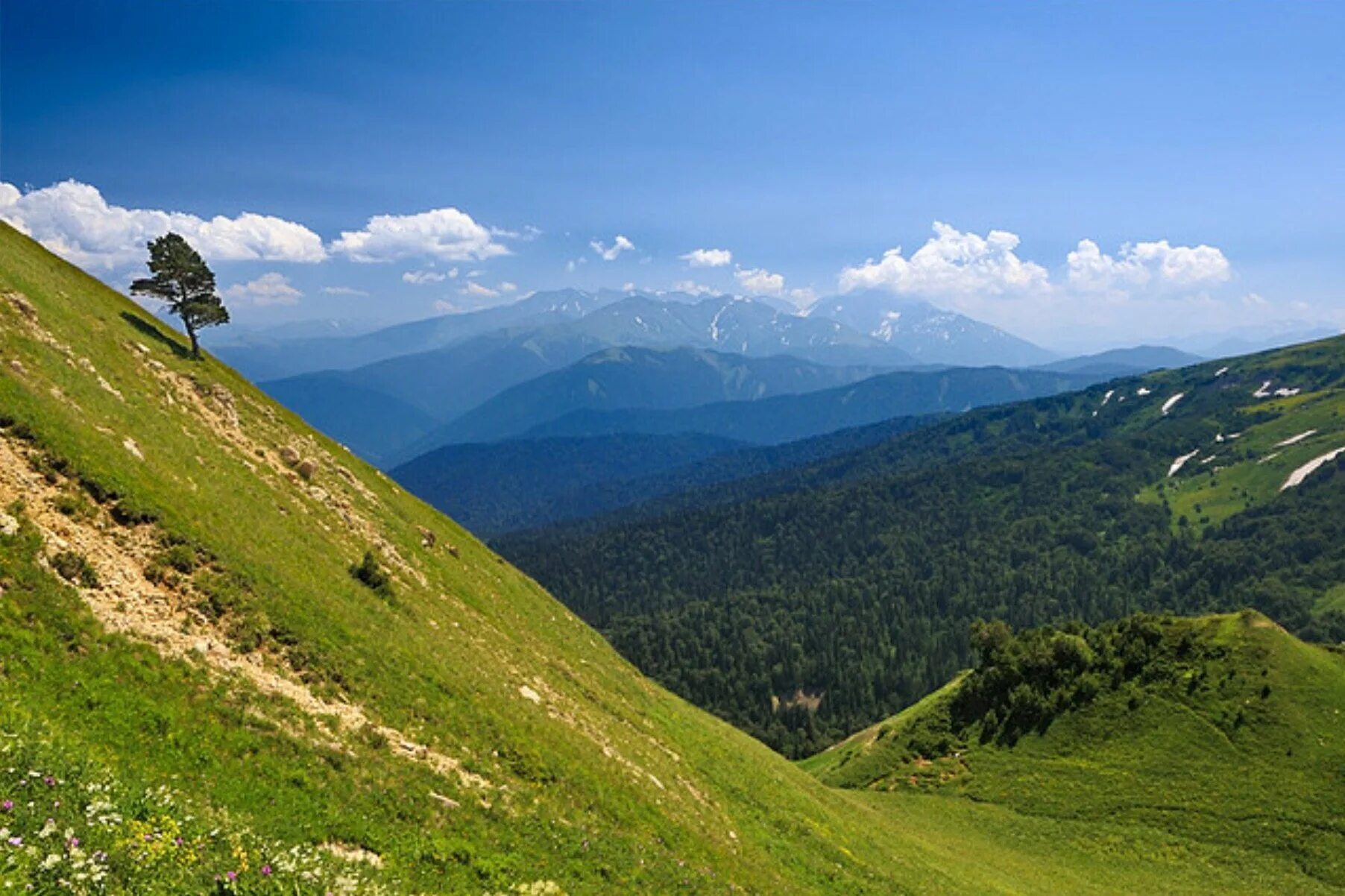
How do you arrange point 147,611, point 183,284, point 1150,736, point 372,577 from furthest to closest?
point 1150,736 → point 183,284 → point 372,577 → point 147,611

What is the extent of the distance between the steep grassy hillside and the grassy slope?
5.07m

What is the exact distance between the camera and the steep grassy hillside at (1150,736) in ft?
183

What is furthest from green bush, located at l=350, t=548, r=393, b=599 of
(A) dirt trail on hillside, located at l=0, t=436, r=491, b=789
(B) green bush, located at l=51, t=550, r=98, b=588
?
(B) green bush, located at l=51, t=550, r=98, b=588

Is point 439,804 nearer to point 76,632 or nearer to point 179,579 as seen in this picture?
point 76,632

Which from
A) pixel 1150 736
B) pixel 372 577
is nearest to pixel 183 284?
pixel 372 577

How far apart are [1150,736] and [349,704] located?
78314 mm

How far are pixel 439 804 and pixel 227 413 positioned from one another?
39.1 m

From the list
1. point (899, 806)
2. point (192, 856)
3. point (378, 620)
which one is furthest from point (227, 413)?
point (899, 806)

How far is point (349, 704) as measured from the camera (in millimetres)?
23062

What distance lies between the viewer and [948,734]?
7700 cm

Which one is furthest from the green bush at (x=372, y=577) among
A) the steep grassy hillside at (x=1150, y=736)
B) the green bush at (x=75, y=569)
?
the steep grassy hillside at (x=1150, y=736)

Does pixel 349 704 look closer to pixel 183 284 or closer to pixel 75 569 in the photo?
pixel 75 569

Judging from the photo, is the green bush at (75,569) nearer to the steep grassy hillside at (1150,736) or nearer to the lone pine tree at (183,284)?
the lone pine tree at (183,284)

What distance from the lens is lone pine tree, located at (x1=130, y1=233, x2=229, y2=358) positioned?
51406 millimetres
